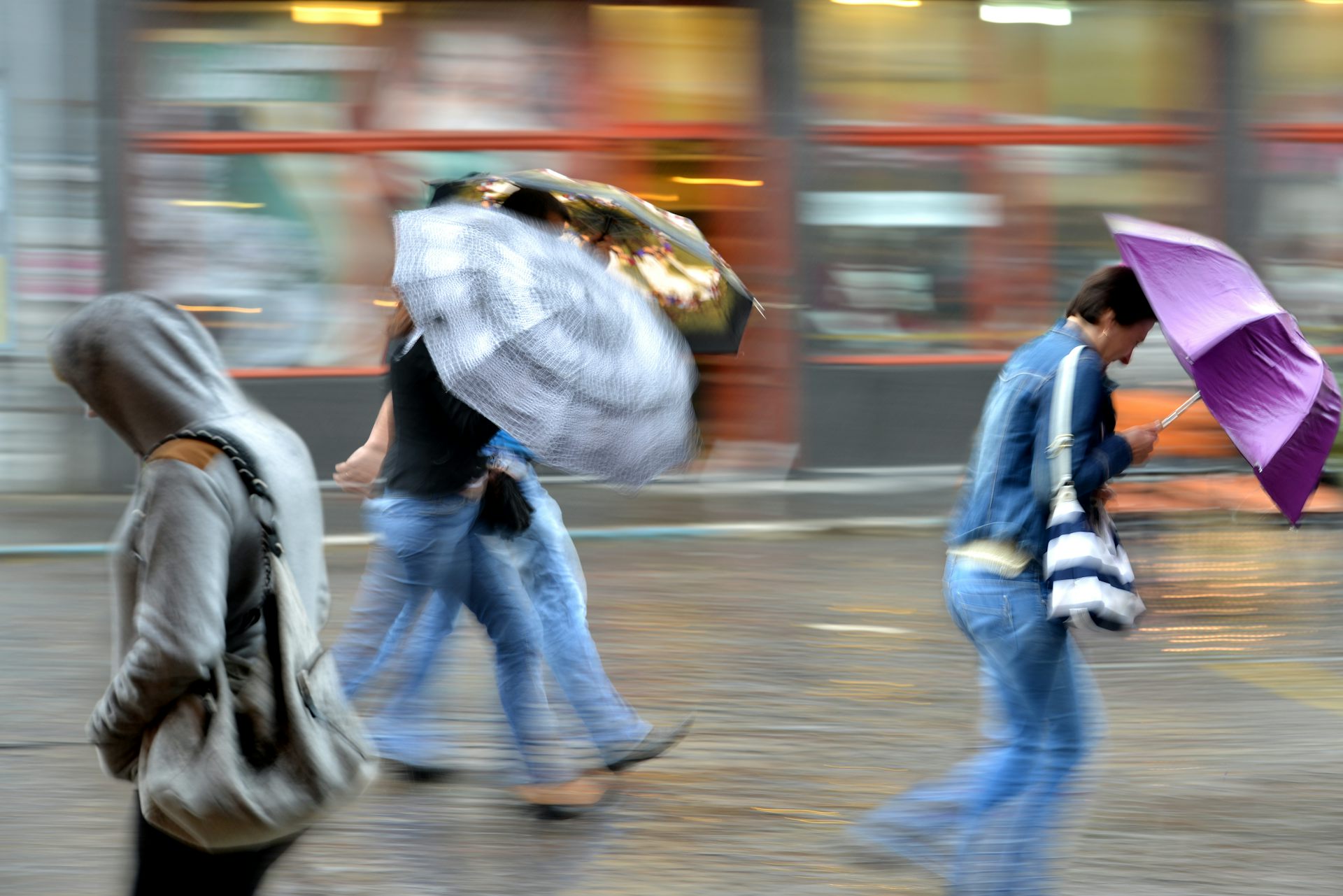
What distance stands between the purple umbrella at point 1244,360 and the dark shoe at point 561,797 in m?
2.26

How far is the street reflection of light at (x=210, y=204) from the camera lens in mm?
11055

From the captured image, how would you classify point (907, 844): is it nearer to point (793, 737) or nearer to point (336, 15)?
point (793, 737)

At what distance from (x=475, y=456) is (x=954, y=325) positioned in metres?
7.24

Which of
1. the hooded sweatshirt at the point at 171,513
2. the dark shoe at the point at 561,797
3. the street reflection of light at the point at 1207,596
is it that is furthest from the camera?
the street reflection of light at the point at 1207,596

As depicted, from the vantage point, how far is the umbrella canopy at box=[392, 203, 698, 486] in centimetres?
395

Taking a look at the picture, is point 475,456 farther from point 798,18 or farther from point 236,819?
point 798,18

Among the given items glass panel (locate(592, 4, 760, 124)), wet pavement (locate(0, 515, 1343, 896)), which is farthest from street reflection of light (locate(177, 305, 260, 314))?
glass panel (locate(592, 4, 760, 124))

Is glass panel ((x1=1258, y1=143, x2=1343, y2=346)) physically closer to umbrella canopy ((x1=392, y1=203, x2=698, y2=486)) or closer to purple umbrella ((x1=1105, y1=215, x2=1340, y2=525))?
purple umbrella ((x1=1105, y1=215, x2=1340, y2=525))

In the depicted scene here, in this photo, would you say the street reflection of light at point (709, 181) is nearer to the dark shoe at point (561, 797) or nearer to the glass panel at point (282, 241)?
the glass panel at point (282, 241)

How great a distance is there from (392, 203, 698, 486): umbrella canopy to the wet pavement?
144 centimetres

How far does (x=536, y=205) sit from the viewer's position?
462 centimetres

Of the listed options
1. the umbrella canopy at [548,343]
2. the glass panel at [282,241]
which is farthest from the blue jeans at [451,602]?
the glass panel at [282,241]

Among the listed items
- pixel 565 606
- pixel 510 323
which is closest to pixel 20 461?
pixel 565 606

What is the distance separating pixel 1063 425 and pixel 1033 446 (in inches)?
6.9
